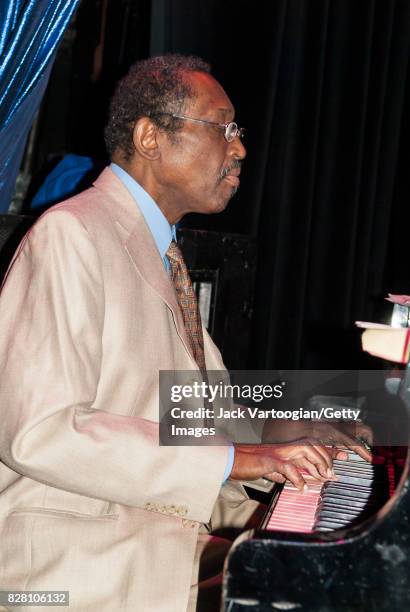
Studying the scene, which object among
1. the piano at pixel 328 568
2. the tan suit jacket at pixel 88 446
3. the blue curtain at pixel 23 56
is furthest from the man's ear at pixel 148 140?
the piano at pixel 328 568

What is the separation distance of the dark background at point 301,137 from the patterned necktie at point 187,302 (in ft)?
5.41

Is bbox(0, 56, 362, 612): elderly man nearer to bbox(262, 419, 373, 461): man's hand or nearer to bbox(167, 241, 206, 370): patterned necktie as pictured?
bbox(167, 241, 206, 370): patterned necktie

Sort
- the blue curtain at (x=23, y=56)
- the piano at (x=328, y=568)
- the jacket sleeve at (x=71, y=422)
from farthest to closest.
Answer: the blue curtain at (x=23, y=56)
the jacket sleeve at (x=71, y=422)
the piano at (x=328, y=568)

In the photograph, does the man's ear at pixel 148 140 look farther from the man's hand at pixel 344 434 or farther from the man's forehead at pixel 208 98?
the man's hand at pixel 344 434

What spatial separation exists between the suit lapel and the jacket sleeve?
21 centimetres

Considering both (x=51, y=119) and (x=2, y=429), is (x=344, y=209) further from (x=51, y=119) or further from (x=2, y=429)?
(x=2, y=429)

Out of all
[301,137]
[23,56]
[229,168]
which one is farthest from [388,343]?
[301,137]

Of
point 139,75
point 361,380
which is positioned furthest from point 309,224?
point 139,75

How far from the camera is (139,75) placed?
192cm

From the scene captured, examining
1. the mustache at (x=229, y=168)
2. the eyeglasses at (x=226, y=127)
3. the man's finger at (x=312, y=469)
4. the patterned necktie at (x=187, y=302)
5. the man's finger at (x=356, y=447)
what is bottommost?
the man's finger at (x=356, y=447)

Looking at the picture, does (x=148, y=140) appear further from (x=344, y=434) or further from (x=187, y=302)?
(x=344, y=434)

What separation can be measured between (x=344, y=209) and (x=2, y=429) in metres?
2.93

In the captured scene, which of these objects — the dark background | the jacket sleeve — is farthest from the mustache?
the dark background

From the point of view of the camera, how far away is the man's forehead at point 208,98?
1.88 meters
